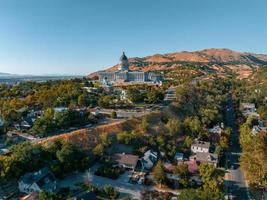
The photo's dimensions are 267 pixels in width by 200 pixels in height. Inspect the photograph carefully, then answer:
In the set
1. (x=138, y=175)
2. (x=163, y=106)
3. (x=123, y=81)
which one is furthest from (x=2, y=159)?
(x=123, y=81)

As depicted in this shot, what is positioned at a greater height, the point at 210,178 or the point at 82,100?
the point at 82,100

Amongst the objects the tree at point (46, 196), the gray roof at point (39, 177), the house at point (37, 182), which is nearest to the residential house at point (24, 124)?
the gray roof at point (39, 177)

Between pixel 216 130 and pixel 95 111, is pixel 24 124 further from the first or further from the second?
pixel 216 130

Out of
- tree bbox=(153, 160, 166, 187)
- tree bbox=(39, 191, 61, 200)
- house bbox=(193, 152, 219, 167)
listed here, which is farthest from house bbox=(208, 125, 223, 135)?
tree bbox=(39, 191, 61, 200)

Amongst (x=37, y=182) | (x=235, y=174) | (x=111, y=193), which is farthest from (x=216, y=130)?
(x=37, y=182)

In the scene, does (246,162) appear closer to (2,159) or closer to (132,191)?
(132,191)

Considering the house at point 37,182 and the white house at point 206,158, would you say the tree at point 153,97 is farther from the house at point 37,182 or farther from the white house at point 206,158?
the house at point 37,182

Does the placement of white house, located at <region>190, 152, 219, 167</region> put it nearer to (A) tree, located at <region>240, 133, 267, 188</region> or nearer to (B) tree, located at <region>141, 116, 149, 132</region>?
(A) tree, located at <region>240, 133, 267, 188</region>
